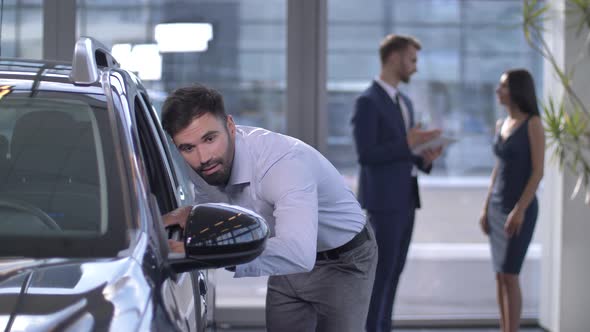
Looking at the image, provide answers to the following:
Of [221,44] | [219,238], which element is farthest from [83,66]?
[221,44]

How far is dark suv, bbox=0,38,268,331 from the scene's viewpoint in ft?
5.65

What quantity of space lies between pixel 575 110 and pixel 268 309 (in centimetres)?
350

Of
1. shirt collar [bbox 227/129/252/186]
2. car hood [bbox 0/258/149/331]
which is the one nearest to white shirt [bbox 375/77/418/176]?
shirt collar [bbox 227/129/252/186]

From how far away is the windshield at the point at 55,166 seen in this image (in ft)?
6.99

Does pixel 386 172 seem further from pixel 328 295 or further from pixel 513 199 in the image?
pixel 328 295

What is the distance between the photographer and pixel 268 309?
3.13 meters

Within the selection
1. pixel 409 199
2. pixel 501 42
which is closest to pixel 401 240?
pixel 409 199

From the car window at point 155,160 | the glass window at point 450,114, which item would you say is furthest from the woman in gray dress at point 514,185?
the car window at point 155,160

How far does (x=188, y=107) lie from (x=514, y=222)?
331 cm

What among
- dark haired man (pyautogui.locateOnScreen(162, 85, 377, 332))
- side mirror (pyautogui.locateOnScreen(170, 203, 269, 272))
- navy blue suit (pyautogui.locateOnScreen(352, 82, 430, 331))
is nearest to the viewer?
side mirror (pyautogui.locateOnScreen(170, 203, 269, 272))

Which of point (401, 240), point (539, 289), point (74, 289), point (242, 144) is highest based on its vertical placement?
point (242, 144)

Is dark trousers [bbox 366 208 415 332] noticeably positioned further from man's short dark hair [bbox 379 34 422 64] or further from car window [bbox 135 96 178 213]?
car window [bbox 135 96 178 213]

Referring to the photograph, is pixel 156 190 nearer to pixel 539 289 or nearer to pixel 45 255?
pixel 45 255

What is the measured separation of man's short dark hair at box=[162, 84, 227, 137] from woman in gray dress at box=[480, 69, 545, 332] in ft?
10.5
